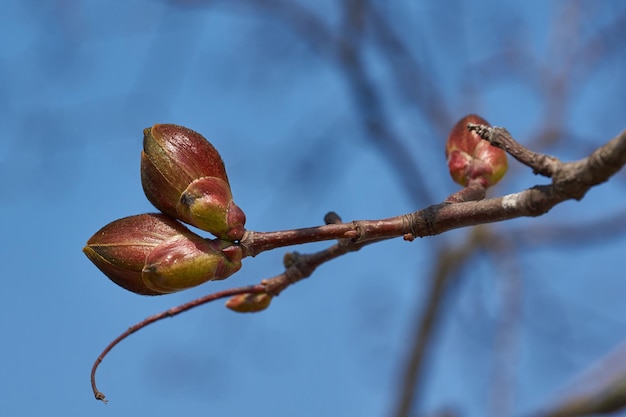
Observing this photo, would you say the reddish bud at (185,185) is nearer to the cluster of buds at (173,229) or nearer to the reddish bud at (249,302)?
the cluster of buds at (173,229)

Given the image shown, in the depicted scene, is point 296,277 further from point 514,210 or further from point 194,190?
point 514,210

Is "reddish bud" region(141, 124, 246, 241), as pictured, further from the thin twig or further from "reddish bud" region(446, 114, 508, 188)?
"reddish bud" region(446, 114, 508, 188)

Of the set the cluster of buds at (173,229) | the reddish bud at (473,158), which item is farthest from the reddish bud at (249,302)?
the reddish bud at (473,158)

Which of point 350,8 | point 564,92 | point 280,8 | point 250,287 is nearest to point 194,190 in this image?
point 250,287

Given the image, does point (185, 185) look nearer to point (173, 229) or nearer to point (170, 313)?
Result: point (173, 229)

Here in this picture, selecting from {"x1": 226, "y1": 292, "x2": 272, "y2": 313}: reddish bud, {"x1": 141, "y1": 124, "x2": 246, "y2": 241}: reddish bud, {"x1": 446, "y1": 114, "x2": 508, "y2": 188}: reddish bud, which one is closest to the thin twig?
{"x1": 226, "y1": 292, "x2": 272, "y2": 313}: reddish bud

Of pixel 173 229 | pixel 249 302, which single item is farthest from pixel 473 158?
pixel 173 229
